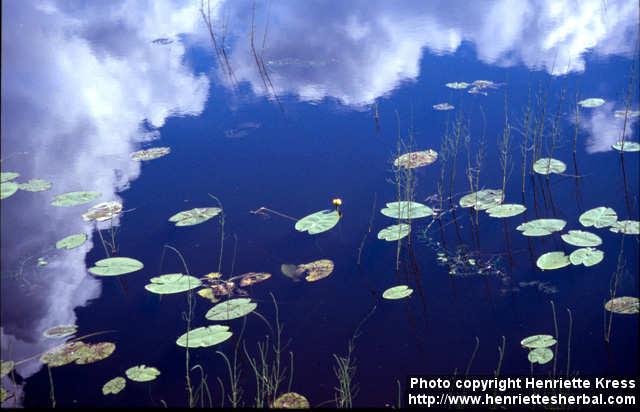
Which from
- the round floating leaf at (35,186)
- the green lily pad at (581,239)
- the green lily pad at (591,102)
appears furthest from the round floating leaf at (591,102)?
the round floating leaf at (35,186)

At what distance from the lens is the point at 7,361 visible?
11.9 feet

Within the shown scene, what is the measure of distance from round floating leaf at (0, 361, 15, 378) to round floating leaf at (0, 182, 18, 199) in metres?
2.51

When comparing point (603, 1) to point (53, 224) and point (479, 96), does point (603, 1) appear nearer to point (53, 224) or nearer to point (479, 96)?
point (479, 96)

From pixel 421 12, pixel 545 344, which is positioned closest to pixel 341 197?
pixel 545 344

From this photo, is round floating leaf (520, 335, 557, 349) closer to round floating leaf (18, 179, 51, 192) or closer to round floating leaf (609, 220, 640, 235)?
round floating leaf (609, 220, 640, 235)

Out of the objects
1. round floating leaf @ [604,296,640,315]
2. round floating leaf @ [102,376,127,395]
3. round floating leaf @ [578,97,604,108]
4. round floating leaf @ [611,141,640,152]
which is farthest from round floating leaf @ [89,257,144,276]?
round floating leaf @ [578,97,604,108]

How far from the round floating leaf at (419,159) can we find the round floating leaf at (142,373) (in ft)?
9.21

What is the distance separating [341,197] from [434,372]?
2.07m

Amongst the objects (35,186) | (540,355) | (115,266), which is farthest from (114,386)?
(35,186)

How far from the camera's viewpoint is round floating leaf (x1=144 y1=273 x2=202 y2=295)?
4.06m

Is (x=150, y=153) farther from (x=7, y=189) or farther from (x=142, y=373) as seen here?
(x=142, y=373)

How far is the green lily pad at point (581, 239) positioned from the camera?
4096mm

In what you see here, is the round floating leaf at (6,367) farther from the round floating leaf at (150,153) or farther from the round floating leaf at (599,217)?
the round floating leaf at (599,217)

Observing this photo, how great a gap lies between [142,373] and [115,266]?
3.71 feet
